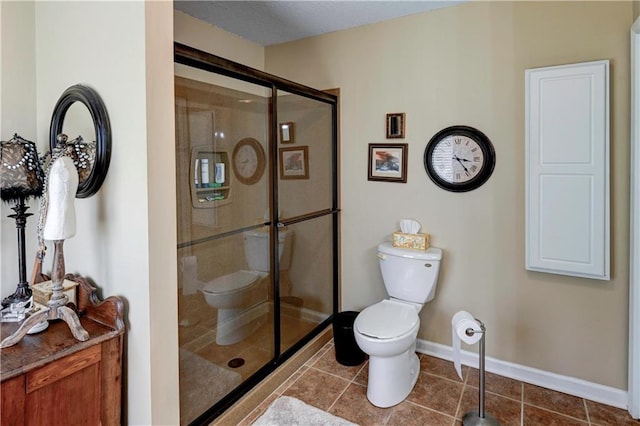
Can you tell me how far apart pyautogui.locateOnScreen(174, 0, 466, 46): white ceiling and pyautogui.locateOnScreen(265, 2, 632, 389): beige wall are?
0.10 metres

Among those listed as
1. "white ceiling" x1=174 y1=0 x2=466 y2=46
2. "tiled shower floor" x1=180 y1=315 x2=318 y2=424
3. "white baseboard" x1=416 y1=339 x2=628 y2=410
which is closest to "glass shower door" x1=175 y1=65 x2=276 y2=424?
"tiled shower floor" x1=180 y1=315 x2=318 y2=424

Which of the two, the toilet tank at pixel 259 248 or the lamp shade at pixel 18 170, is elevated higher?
the lamp shade at pixel 18 170

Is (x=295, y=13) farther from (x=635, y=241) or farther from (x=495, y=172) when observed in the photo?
(x=635, y=241)

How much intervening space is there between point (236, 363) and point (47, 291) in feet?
3.43

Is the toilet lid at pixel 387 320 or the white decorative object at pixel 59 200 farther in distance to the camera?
the toilet lid at pixel 387 320

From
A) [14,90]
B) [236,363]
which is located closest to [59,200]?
[14,90]

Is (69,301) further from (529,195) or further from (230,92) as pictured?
(529,195)

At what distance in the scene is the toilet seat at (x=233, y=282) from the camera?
79.3 inches

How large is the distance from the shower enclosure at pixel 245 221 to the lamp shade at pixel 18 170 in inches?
22.7

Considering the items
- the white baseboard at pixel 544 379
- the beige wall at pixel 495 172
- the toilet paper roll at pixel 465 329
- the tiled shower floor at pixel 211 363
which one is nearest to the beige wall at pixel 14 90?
the tiled shower floor at pixel 211 363

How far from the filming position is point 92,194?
1545mm

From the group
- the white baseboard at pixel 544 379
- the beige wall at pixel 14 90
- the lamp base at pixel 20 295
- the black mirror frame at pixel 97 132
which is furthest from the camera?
the white baseboard at pixel 544 379

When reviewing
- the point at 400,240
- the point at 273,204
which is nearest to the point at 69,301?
the point at 273,204

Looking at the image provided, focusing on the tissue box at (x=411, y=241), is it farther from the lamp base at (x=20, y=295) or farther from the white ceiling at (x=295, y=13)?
the lamp base at (x=20, y=295)
